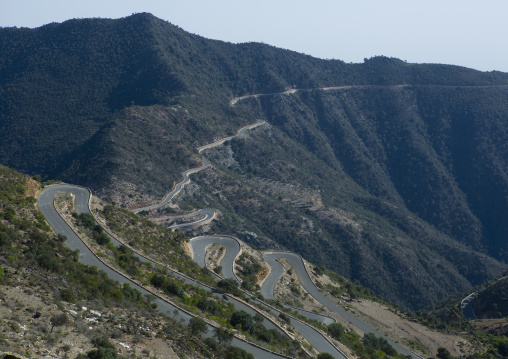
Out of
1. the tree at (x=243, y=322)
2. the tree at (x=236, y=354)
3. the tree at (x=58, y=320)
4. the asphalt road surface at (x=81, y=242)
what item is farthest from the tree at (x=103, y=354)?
the tree at (x=243, y=322)

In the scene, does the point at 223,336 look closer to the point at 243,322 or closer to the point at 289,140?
Result: the point at 243,322

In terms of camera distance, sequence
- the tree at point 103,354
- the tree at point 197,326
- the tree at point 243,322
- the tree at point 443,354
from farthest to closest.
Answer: the tree at point 443,354
the tree at point 243,322
the tree at point 197,326
the tree at point 103,354

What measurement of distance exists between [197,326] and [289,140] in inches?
3902

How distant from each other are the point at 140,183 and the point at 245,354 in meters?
53.0

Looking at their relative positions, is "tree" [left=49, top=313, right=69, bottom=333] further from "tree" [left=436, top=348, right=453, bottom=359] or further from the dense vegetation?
"tree" [left=436, top=348, right=453, bottom=359]

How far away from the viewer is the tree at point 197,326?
20.2m

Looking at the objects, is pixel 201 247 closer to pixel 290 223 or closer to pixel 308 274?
pixel 308 274

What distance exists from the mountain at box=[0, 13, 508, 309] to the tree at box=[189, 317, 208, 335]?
42.8 metres

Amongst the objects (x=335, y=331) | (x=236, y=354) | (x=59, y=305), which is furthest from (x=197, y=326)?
(x=335, y=331)

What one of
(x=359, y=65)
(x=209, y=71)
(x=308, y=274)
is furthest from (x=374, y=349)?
(x=359, y=65)

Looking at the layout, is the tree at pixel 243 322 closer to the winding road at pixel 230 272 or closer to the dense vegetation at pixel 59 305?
the winding road at pixel 230 272

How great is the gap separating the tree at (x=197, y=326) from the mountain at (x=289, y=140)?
4277cm

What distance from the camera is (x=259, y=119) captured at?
416 feet

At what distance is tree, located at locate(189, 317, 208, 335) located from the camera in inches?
794
